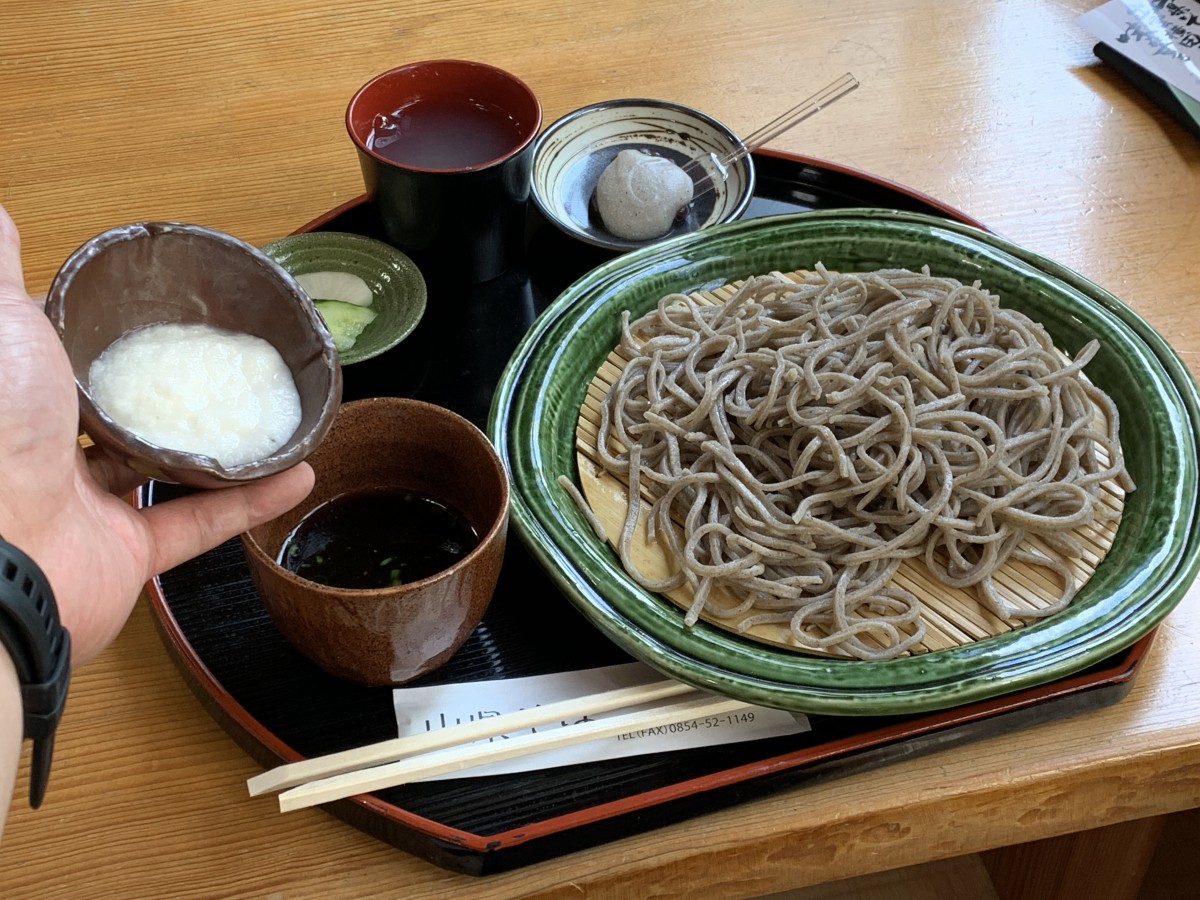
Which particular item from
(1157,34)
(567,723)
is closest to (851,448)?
(567,723)

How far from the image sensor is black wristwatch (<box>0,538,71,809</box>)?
75cm

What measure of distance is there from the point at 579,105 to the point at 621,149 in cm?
24

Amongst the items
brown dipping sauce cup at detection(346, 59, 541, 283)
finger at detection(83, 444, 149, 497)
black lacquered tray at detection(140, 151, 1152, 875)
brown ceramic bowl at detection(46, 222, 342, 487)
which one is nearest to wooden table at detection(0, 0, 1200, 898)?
black lacquered tray at detection(140, 151, 1152, 875)

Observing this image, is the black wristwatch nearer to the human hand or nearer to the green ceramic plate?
the human hand

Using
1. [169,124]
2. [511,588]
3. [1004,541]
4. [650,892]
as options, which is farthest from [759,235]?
[169,124]

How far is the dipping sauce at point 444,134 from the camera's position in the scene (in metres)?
1.50

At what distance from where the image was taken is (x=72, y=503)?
0.93 meters

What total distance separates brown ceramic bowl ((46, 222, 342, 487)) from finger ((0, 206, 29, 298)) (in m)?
0.03

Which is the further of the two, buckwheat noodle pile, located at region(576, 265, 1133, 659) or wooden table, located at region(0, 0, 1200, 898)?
buckwheat noodle pile, located at region(576, 265, 1133, 659)

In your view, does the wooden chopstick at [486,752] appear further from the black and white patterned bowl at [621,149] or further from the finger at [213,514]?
the black and white patterned bowl at [621,149]

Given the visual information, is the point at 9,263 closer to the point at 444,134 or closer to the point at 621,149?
the point at 444,134

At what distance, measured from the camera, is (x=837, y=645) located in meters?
1.11

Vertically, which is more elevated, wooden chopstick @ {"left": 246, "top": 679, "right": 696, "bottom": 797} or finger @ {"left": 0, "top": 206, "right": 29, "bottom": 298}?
finger @ {"left": 0, "top": 206, "right": 29, "bottom": 298}

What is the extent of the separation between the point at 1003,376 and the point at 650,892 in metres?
0.81
